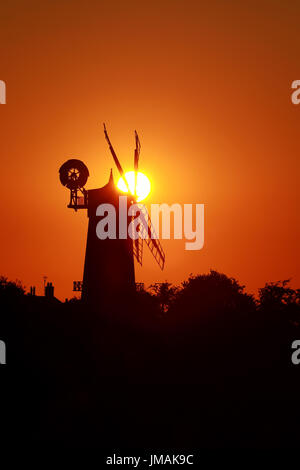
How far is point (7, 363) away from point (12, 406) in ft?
8.45

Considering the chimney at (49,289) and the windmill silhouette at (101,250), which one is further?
the chimney at (49,289)

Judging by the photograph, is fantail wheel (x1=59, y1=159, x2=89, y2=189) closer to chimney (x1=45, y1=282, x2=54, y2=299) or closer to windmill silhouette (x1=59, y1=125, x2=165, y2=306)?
windmill silhouette (x1=59, y1=125, x2=165, y2=306)

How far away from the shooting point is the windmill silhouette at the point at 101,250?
42344 millimetres

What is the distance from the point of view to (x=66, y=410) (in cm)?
2798

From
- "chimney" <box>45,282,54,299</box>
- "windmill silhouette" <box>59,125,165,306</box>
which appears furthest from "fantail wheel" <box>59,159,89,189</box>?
"chimney" <box>45,282,54,299</box>

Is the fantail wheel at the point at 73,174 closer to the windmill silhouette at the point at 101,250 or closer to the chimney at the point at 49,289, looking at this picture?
the windmill silhouette at the point at 101,250

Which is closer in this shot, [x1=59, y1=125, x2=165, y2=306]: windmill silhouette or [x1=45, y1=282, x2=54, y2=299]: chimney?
[x1=59, y1=125, x2=165, y2=306]: windmill silhouette

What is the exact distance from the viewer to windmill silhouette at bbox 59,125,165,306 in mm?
42344

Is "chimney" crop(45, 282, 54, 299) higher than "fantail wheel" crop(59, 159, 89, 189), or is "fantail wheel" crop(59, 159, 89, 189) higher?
"fantail wheel" crop(59, 159, 89, 189)

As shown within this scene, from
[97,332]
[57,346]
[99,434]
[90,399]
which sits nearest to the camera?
[99,434]

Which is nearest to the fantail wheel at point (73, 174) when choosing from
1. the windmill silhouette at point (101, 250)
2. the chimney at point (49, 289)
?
the windmill silhouette at point (101, 250)
